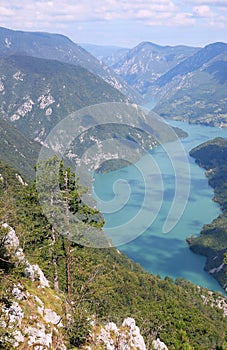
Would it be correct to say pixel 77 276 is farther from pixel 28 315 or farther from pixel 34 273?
pixel 28 315

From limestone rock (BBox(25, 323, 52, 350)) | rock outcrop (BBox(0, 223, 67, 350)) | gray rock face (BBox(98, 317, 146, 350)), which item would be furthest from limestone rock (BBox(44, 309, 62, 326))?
gray rock face (BBox(98, 317, 146, 350))

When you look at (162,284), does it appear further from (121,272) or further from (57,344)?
(57,344)

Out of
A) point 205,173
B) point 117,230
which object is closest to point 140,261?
point 117,230

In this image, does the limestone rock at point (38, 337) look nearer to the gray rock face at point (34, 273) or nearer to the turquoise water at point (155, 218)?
the gray rock face at point (34, 273)

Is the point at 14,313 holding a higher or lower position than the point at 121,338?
higher

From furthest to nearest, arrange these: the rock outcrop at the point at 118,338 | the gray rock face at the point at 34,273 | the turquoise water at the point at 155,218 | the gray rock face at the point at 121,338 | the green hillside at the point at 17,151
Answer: the green hillside at the point at 17,151, the turquoise water at the point at 155,218, the gray rock face at the point at 34,273, the gray rock face at the point at 121,338, the rock outcrop at the point at 118,338

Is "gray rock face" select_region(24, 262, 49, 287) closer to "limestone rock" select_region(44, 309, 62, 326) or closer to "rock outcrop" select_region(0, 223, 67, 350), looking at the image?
"rock outcrop" select_region(0, 223, 67, 350)

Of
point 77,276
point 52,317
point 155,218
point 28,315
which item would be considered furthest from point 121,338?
point 155,218

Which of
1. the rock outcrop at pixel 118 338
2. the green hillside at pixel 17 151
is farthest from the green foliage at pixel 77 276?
the green hillside at pixel 17 151
